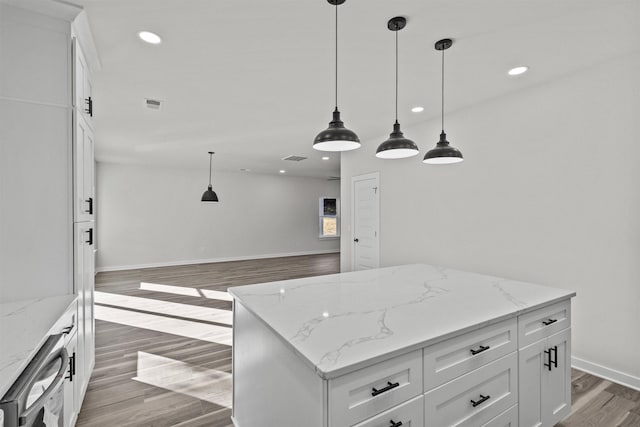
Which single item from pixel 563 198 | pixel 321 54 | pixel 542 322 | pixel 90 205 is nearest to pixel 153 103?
pixel 90 205

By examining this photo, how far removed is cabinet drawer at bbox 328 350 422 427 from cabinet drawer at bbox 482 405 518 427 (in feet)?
1.97

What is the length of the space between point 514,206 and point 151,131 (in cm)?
475

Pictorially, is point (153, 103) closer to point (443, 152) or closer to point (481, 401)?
point (443, 152)

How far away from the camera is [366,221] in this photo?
491 centimetres

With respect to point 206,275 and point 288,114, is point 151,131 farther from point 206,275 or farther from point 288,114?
point 206,275

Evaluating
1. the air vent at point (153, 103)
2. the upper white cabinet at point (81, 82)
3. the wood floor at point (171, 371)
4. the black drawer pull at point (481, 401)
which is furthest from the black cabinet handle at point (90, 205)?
the black drawer pull at point (481, 401)

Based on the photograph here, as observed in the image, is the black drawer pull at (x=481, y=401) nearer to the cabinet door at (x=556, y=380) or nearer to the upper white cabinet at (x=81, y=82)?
the cabinet door at (x=556, y=380)

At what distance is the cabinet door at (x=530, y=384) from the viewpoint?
5.08ft

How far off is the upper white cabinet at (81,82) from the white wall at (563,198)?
11.5 ft

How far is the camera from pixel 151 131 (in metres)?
4.40

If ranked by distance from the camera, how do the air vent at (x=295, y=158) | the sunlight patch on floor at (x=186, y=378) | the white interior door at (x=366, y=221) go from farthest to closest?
the air vent at (x=295, y=158) → the white interior door at (x=366, y=221) → the sunlight patch on floor at (x=186, y=378)

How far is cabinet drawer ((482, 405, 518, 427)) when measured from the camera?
1.43m

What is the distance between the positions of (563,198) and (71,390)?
3.89 metres

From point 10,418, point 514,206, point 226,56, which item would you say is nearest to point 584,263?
point 514,206
